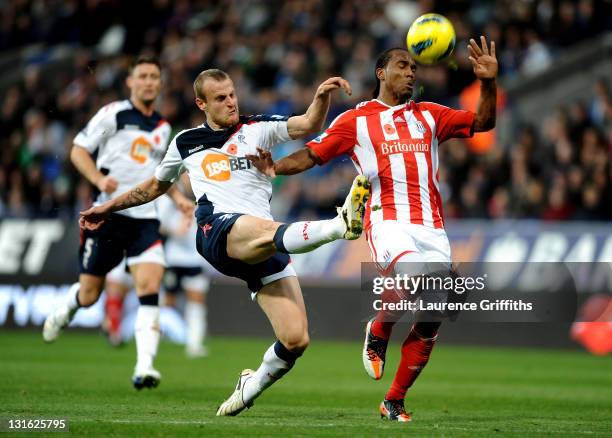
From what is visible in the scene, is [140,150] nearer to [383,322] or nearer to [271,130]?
Answer: [271,130]

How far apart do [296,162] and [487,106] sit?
1494mm

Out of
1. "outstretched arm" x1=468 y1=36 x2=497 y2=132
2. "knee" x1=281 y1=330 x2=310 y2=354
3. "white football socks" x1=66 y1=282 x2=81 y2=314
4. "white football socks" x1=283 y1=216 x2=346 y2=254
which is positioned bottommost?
"white football socks" x1=66 y1=282 x2=81 y2=314

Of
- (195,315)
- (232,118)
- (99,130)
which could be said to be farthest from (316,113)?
(195,315)

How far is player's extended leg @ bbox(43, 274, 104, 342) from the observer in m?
11.5

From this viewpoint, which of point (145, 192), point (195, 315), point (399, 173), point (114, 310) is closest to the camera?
point (399, 173)

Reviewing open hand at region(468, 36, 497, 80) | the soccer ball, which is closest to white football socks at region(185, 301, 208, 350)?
the soccer ball

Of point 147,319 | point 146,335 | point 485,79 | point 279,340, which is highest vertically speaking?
point 485,79

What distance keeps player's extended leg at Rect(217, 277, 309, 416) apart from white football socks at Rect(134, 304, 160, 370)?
2.18 meters

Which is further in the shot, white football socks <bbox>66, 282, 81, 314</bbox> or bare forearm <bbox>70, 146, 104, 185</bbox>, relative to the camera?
white football socks <bbox>66, 282, 81, 314</bbox>

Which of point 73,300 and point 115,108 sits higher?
point 115,108

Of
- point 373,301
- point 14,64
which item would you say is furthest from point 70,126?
point 373,301

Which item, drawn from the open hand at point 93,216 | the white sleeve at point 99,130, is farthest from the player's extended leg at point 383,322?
the white sleeve at point 99,130

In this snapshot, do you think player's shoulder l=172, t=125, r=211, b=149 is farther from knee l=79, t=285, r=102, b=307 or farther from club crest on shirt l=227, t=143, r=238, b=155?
knee l=79, t=285, r=102, b=307

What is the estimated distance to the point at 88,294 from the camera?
1155 cm
